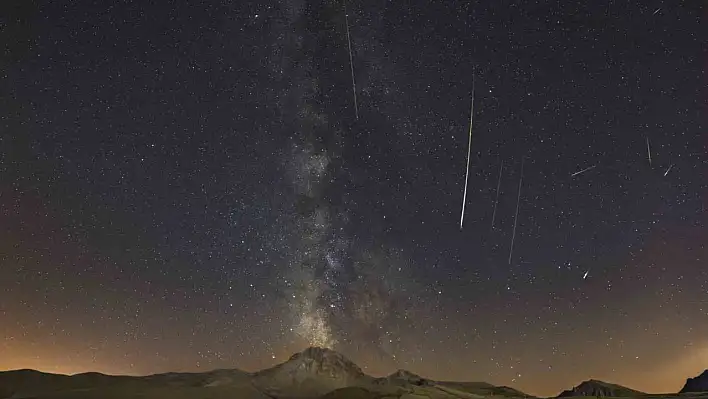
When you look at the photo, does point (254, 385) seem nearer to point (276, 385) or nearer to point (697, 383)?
point (276, 385)

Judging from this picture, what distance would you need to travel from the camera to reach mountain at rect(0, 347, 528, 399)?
87.9m

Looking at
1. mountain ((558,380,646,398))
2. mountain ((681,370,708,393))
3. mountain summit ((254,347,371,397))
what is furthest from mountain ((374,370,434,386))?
mountain ((681,370,708,393))

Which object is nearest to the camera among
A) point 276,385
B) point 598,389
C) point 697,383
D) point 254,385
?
point 254,385

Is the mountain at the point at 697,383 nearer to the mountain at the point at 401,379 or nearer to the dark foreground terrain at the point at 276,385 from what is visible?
the dark foreground terrain at the point at 276,385

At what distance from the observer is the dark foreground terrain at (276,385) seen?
290 ft

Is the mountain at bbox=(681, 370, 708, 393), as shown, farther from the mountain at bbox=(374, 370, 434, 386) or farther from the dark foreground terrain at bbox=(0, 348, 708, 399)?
the mountain at bbox=(374, 370, 434, 386)

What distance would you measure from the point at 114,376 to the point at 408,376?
91.0 meters

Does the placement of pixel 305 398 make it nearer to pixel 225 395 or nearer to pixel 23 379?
pixel 225 395

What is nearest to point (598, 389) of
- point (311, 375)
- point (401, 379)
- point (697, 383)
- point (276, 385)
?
→ point (697, 383)

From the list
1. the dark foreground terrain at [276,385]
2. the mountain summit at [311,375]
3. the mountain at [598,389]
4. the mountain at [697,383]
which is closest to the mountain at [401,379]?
the dark foreground terrain at [276,385]

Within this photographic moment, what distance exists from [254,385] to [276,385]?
53.3 feet

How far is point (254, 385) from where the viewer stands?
13775cm

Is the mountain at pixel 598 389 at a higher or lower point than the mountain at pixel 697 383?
lower

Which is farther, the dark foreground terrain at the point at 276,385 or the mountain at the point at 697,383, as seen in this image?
the mountain at the point at 697,383
